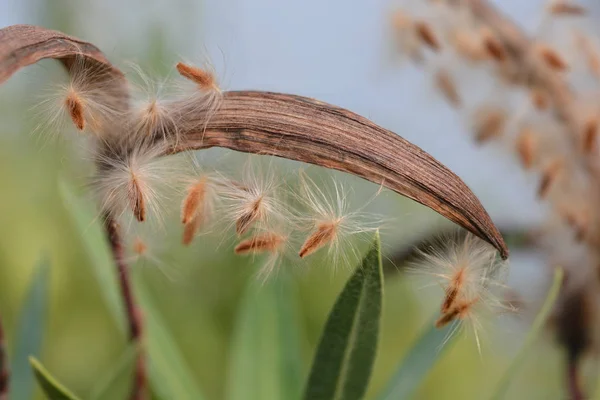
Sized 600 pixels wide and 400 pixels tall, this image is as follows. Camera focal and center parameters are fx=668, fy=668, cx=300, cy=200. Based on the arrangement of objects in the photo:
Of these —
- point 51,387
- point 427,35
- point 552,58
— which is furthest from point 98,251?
point 552,58

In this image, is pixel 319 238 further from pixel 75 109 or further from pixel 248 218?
Answer: pixel 75 109

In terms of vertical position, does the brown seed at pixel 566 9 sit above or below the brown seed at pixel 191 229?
above

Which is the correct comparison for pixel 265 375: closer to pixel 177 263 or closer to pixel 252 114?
pixel 177 263

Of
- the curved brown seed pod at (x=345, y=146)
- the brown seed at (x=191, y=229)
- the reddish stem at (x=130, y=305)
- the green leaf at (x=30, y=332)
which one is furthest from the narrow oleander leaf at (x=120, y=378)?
the curved brown seed pod at (x=345, y=146)

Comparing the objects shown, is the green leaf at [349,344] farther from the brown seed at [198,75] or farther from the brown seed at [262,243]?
the brown seed at [198,75]

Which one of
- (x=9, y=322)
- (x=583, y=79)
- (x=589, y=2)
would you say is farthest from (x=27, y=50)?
(x=589, y=2)

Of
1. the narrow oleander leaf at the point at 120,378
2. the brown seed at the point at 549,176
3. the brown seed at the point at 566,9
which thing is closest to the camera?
the narrow oleander leaf at the point at 120,378
